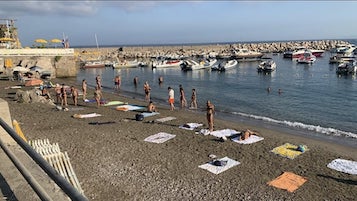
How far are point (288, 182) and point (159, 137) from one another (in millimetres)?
6402

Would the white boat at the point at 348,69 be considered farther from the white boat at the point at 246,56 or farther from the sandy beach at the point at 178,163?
the sandy beach at the point at 178,163

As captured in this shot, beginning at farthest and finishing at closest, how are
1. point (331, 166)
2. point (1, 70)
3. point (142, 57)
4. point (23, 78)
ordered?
point (142, 57) < point (1, 70) < point (23, 78) < point (331, 166)

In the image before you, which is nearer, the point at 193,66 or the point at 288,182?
the point at 288,182

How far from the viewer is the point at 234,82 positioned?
4169 centimetres

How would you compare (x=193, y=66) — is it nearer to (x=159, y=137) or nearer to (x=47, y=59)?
(x=47, y=59)

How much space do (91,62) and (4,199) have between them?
66579 millimetres

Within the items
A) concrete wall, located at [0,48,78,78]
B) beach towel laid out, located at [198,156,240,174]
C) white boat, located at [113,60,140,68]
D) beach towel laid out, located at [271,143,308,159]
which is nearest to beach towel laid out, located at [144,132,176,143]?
beach towel laid out, located at [198,156,240,174]

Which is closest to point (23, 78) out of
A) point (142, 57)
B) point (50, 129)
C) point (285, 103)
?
point (50, 129)

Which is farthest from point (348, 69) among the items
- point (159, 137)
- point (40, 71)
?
point (40, 71)

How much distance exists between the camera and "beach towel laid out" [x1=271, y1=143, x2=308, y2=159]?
41.1 ft

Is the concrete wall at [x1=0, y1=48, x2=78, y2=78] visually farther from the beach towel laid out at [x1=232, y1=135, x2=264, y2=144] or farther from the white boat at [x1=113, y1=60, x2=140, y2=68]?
the beach towel laid out at [x1=232, y1=135, x2=264, y2=144]

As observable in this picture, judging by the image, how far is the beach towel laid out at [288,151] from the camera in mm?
12530

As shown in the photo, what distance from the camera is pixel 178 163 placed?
37.1 feet

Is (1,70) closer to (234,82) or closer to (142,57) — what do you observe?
(234,82)
